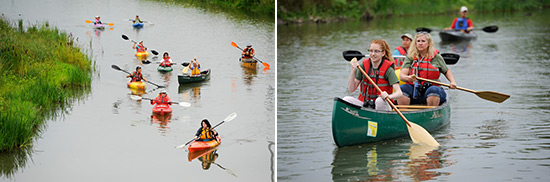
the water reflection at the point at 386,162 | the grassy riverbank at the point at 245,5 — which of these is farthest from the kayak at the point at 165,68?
the water reflection at the point at 386,162

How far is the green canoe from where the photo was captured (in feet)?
21.3

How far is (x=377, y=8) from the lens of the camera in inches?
1126

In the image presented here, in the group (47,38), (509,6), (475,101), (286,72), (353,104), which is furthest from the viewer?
(509,6)

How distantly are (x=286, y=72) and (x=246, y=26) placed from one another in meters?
6.62

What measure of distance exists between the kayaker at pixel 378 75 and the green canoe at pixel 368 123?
0.46ft

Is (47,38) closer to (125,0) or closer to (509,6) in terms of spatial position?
(125,0)

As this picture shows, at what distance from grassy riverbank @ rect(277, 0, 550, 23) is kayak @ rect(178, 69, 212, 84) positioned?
527 inches

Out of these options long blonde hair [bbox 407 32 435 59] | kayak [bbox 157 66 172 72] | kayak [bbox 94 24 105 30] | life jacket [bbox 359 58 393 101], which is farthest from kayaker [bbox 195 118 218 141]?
long blonde hair [bbox 407 32 435 59]

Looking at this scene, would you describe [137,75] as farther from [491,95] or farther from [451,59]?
[491,95]

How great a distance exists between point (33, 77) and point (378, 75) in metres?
2.62

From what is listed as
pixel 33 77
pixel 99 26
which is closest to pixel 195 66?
pixel 99 26

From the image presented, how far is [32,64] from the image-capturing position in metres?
5.95

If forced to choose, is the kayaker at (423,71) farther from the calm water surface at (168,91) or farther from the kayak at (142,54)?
the kayak at (142,54)

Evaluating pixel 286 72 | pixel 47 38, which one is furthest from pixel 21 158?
pixel 286 72
